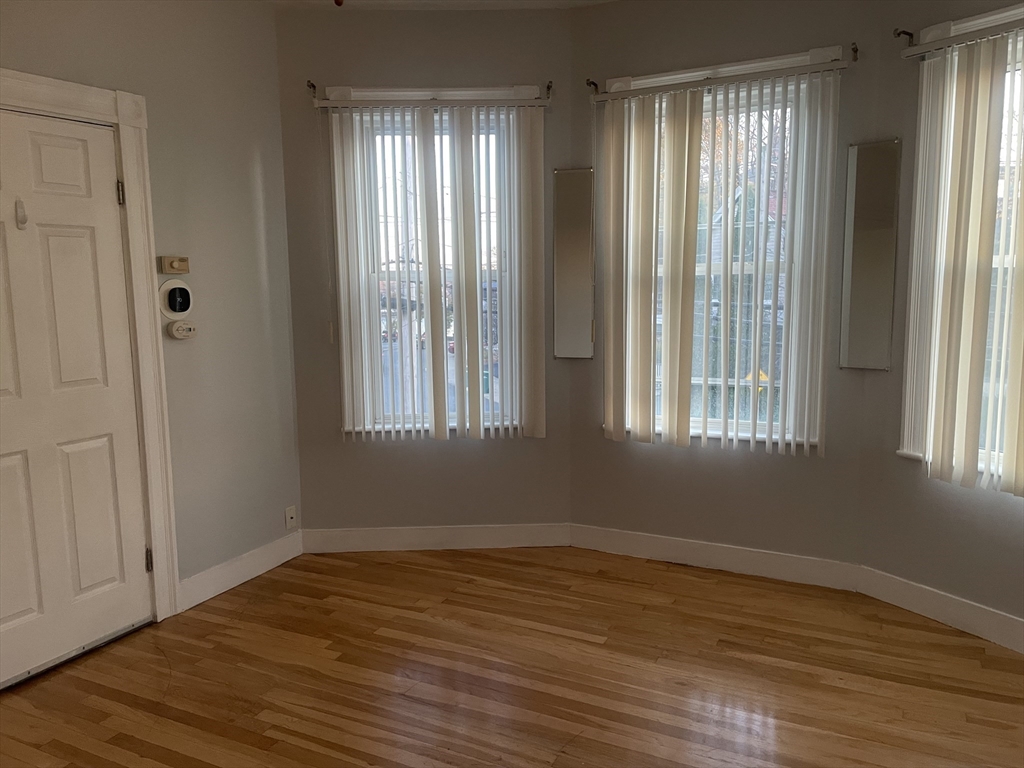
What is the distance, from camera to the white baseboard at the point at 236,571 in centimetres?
334

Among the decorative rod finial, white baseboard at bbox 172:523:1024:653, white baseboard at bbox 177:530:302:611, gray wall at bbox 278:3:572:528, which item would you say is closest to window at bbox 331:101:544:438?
gray wall at bbox 278:3:572:528

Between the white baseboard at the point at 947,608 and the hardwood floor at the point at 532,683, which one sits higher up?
the white baseboard at the point at 947,608

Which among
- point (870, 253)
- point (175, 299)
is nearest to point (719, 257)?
point (870, 253)

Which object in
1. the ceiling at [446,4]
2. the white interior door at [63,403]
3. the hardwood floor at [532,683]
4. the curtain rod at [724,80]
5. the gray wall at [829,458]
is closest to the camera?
the hardwood floor at [532,683]

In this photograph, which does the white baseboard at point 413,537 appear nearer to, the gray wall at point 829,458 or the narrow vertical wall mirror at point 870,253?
the gray wall at point 829,458

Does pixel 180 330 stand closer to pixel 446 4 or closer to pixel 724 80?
pixel 446 4

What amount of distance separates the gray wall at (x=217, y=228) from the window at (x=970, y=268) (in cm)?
299

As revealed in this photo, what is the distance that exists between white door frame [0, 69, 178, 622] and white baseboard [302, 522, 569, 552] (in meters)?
0.89

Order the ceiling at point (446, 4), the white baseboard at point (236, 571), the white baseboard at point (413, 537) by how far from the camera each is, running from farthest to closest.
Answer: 1. the white baseboard at point (413, 537)
2. the ceiling at point (446, 4)
3. the white baseboard at point (236, 571)

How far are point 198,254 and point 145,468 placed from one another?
0.98m

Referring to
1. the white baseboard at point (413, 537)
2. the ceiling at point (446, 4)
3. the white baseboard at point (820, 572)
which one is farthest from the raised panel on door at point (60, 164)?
the white baseboard at point (820, 572)

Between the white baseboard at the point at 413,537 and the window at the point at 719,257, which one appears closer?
the window at the point at 719,257

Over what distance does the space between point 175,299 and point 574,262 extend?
1890mm

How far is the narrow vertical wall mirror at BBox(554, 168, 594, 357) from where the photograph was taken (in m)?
3.71
